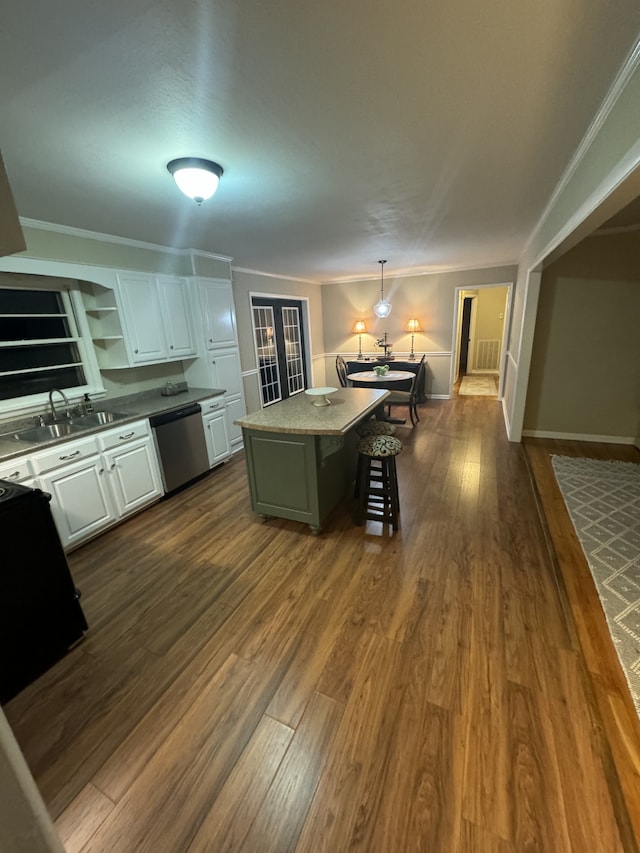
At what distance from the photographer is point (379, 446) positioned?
264cm

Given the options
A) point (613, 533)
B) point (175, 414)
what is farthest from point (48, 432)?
point (613, 533)

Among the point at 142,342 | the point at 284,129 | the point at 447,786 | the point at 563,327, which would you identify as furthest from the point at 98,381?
the point at 563,327

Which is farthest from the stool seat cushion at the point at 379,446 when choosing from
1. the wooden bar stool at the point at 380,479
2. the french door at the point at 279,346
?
the french door at the point at 279,346

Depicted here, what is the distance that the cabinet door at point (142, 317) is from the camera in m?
3.16

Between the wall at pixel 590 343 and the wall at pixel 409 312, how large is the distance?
7.09 feet

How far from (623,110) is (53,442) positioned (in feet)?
11.6

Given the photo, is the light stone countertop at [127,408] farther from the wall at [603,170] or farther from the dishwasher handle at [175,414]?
the wall at [603,170]

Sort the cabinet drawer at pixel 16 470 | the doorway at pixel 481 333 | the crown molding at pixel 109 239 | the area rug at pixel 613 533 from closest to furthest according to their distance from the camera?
1. the area rug at pixel 613 533
2. the cabinet drawer at pixel 16 470
3. the crown molding at pixel 109 239
4. the doorway at pixel 481 333

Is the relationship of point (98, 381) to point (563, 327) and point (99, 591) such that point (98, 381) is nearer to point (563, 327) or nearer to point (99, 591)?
point (99, 591)

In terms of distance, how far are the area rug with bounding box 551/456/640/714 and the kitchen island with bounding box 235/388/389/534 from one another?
1.81 metres

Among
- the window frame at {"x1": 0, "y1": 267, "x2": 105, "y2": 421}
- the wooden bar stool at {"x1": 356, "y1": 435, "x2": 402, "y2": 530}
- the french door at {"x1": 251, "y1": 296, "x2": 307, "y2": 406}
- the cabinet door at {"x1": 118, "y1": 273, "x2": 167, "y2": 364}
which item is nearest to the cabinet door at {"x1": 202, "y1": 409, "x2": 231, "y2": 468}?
the cabinet door at {"x1": 118, "y1": 273, "x2": 167, "y2": 364}

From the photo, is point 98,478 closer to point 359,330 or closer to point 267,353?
point 267,353

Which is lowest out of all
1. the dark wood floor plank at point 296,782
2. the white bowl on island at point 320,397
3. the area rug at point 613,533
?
the dark wood floor plank at point 296,782

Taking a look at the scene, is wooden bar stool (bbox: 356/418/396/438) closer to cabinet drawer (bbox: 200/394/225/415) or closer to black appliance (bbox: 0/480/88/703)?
cabinet drawer (bbox: 200/394/225/415)
